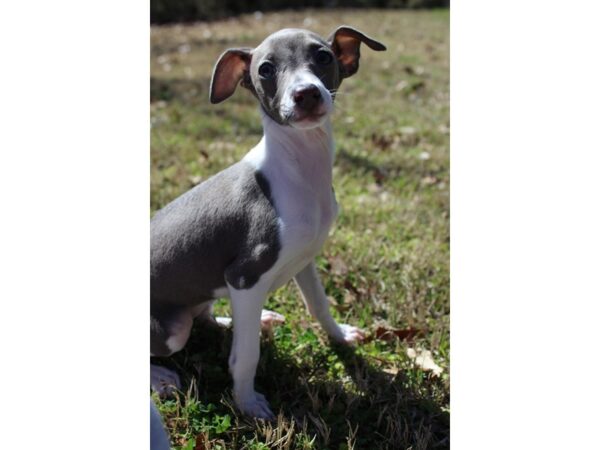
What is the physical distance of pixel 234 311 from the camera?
7.06 ft

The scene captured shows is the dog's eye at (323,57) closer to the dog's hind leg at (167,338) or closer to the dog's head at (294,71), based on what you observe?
the dog's head at (294,71)

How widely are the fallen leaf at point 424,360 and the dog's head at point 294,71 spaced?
3.34 ft

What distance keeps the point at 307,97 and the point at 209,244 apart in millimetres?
614

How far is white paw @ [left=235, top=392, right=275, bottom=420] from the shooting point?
2.18 metres

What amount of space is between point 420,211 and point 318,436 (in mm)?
1806

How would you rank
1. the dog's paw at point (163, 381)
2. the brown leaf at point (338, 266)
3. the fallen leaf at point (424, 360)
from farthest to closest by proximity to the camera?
the brown leaf at point (338, 266) < the fallen leaf at point (424, 360) < the dog's paw at point (163, 381)

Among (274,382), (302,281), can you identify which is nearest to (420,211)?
(302,281)

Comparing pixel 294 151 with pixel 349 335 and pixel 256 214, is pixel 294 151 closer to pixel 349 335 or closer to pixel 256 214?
pixel 256 214

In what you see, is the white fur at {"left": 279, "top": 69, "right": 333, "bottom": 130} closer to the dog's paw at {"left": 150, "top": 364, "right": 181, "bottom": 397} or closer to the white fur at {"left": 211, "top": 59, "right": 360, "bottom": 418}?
the white fur at {"left": 211, "top": 59, "right": 360, "bottom": 418}

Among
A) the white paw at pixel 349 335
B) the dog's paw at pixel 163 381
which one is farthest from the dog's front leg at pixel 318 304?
the dog's paw at pixel 163 381

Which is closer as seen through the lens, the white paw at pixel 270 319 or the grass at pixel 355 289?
the grass at pixel 355 289

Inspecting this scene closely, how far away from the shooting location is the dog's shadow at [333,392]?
2113mm

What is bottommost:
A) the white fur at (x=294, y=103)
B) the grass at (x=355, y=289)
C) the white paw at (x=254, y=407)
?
the grass at (x=355, y=289)

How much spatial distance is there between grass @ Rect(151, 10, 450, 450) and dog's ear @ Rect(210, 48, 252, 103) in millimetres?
408
